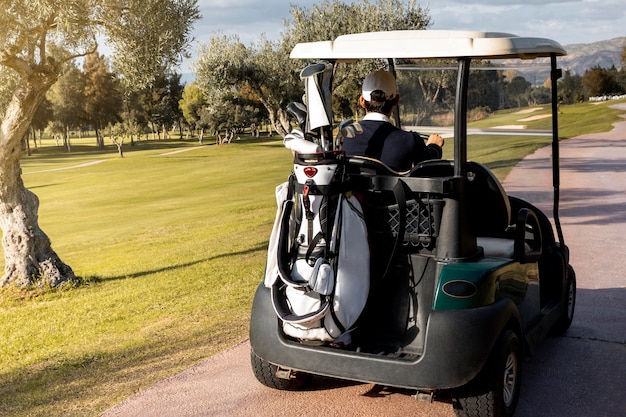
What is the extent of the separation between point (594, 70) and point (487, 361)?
249ft

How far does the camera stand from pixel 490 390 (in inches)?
143

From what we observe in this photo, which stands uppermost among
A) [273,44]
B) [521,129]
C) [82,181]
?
[273,44]

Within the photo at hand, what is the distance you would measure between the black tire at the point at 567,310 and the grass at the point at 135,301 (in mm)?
991

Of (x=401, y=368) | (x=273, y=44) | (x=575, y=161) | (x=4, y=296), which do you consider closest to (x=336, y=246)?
(x=401, y=368)

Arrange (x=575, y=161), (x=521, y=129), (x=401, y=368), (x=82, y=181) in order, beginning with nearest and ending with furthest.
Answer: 1. (x=401, y=368)
2. (x=521, y=129)
3. (x=575, y=161)
4. (x=82, y=181)

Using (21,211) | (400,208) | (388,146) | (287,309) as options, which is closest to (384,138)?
(388,146)

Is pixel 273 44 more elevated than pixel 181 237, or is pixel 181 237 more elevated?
pixel 273 44

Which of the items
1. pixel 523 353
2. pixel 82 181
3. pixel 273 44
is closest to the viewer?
pixel 523 353

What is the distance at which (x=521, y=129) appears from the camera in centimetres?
507

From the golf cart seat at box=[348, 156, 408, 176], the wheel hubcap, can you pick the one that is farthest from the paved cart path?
the golf cart seat at box=[348, 156, 408, 176]

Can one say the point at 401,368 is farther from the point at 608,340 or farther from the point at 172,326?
the point at 172,326

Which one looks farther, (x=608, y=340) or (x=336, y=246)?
(x=608, y=340)

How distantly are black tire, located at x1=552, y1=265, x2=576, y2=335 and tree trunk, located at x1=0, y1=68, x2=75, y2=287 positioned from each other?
7.17 metres

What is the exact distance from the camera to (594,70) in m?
72.9
